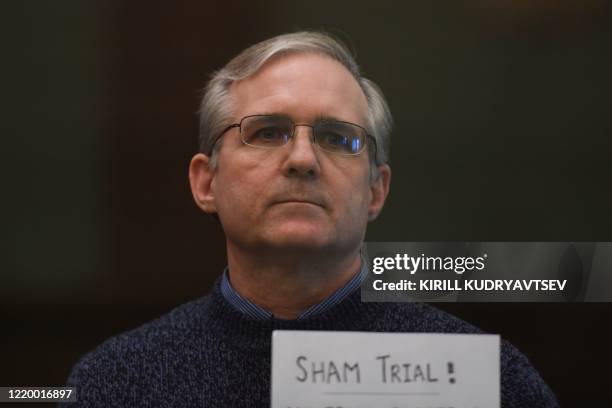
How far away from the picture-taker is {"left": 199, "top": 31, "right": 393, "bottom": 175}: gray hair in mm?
1332

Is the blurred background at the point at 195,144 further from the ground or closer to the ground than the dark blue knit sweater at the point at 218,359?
further from the ground

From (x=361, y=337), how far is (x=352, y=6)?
586 millimetres

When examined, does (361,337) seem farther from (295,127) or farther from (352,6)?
(352,6)

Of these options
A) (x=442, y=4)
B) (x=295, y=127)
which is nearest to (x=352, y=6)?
(x=442, y=4)

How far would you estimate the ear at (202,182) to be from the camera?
1351 mm

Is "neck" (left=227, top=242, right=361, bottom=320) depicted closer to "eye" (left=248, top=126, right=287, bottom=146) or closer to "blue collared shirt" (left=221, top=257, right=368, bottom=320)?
"blue collared shirt" (left=221, top=257, right=368, bottom=320)

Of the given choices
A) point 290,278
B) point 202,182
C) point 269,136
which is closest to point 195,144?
point 202,182

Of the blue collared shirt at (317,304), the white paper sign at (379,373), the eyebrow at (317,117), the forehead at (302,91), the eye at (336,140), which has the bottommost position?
the white paper sign at (379,373)

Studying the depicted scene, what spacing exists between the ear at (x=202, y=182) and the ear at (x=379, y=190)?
0.28 meters

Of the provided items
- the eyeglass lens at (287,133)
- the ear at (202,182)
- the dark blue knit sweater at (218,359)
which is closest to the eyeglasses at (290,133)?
the eyeglass lens at (287,133)

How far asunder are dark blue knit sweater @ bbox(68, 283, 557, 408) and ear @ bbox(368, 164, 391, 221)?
15 centimetres

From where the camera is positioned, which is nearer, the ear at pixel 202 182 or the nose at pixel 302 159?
the nose at pixel 302 159

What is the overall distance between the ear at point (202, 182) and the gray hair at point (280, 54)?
17 millimetres

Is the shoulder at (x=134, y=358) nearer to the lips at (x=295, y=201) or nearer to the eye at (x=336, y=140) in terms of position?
the lips at (x=295, y=201)
